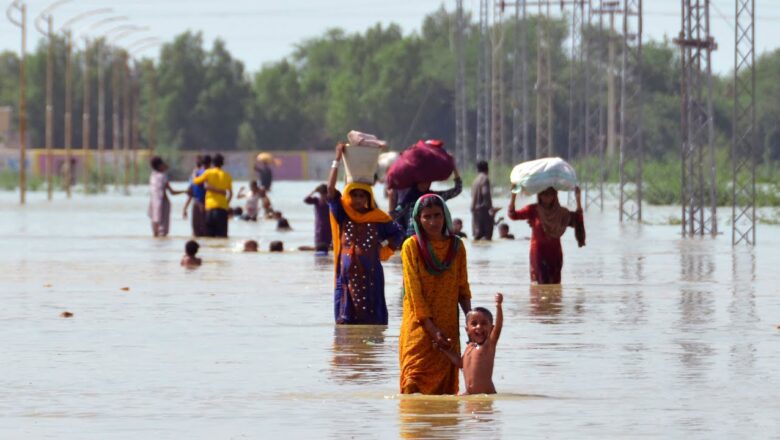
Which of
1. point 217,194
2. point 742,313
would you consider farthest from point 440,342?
point 217,194

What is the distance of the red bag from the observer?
14.6 m

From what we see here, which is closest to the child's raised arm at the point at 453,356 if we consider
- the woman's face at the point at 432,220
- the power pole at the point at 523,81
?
the woman's face at the point at 432,220

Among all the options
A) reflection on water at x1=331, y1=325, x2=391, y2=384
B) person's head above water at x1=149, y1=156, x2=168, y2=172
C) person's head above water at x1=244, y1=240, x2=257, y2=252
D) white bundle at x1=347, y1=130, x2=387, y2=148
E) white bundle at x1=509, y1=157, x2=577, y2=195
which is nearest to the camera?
reflection on water at x1=331, y1=325, x2=391, y2=384

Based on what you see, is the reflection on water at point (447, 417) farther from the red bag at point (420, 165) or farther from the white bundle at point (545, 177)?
the white bundle at point (545, 177)

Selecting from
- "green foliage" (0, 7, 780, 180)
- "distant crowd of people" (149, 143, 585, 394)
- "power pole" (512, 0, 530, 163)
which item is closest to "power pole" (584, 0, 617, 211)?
"power pole" (512, 0, 530, 163)

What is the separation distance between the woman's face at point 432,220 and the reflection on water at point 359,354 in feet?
4.44

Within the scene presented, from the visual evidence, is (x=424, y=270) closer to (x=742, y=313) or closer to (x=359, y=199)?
(x=359, y=199)

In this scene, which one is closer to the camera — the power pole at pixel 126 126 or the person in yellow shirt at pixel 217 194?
the person in yellow shirt at pixel 217 194

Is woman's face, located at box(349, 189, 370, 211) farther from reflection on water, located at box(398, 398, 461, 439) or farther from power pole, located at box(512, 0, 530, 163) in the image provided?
power pole, located at box(512, 0, 530, 163)

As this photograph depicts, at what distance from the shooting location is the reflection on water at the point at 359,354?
11773mm

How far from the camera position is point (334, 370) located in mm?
12125

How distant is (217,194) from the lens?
31.2 meters

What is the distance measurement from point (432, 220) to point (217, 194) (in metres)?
21.0

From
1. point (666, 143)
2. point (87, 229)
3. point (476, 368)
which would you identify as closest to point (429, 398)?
point (476, 368)
